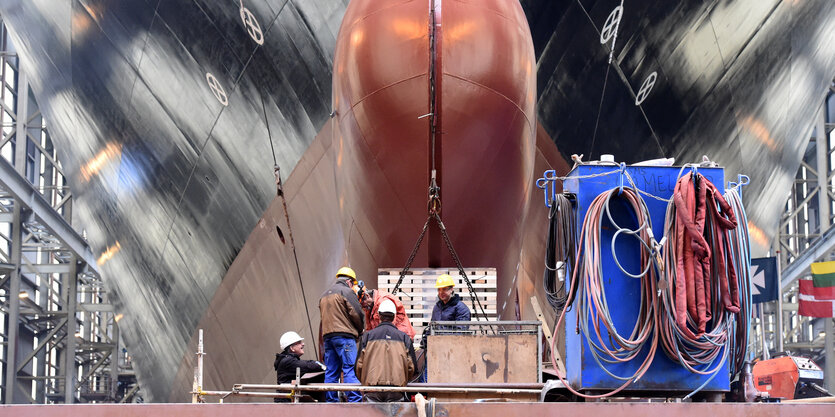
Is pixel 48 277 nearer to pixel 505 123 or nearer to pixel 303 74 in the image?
pixel 303 74

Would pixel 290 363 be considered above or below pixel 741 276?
below

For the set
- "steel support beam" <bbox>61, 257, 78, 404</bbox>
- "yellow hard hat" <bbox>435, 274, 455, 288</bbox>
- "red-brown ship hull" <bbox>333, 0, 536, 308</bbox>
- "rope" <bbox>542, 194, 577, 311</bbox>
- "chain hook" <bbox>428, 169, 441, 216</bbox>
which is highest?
"red-brown ship hull" <bbox>333, 0, 536, 308</bbox>

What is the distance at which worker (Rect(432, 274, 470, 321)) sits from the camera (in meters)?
7.75

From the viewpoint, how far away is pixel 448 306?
309 inches

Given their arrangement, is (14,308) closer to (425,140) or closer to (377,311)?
(425,140)

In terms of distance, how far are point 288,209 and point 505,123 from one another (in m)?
3.43

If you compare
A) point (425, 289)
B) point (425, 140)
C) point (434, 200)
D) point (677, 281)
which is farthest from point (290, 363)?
point (677, 281)

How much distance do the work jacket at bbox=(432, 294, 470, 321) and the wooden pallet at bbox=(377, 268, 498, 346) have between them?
3.34 feet

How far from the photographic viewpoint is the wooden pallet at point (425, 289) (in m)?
8.90

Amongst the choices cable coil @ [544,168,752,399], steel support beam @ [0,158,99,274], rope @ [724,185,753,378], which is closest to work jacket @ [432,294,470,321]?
cable coil @ [544,168,752,399]

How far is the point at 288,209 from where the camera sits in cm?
1184

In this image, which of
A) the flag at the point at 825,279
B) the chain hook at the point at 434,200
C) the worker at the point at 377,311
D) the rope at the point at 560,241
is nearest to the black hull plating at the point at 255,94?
the chain hook at the point at 434,200

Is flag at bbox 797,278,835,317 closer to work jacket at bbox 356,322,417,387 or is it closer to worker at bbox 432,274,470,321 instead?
worker at bbox 432,274,470,321

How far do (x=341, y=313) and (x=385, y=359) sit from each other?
0.98 metres
